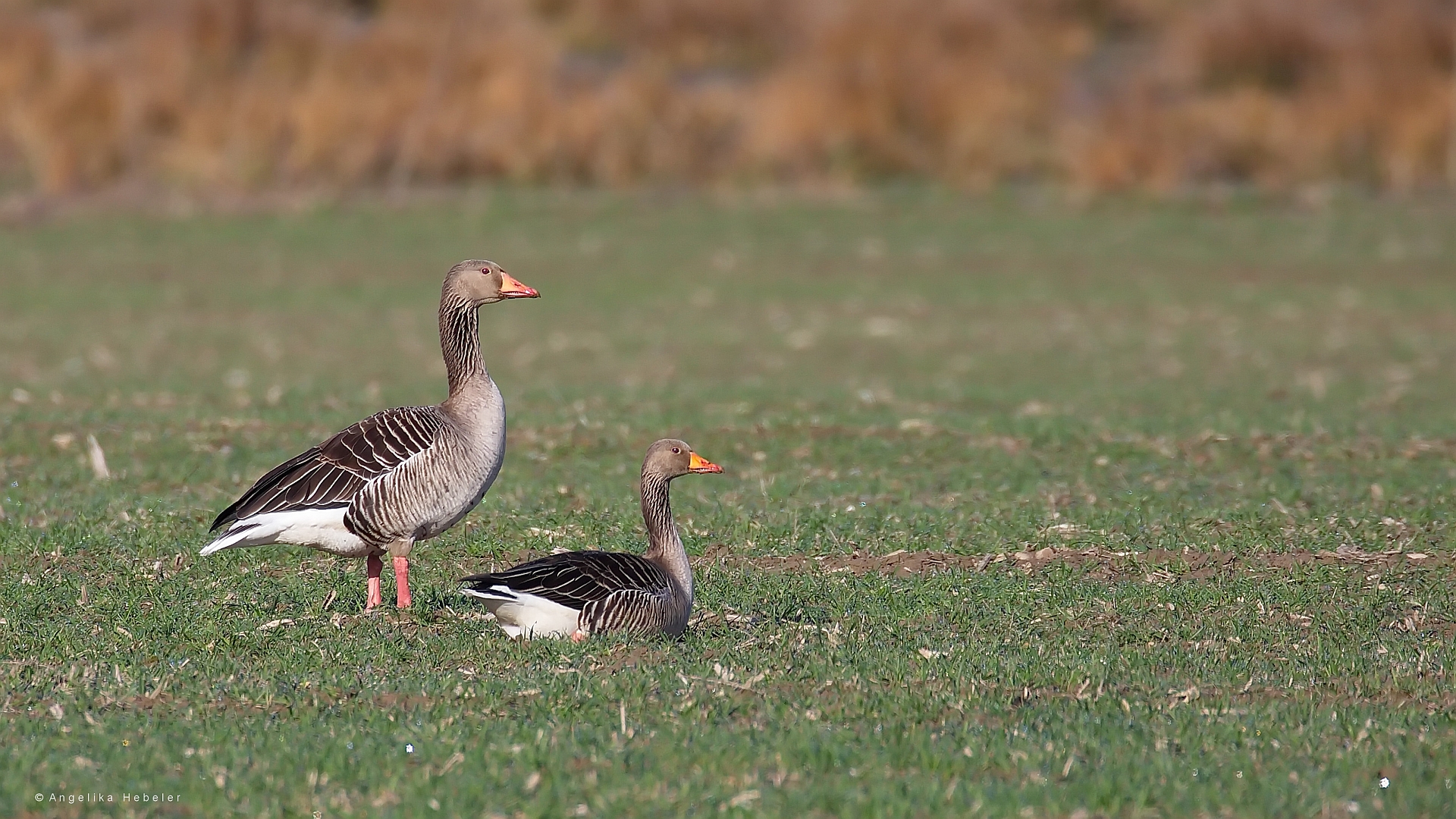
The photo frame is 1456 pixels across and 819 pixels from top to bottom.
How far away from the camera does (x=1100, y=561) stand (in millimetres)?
10422

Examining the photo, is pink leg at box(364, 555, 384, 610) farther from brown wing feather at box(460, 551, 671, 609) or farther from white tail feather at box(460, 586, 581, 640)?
brown wing feather at box(460, 551, 671, 609)

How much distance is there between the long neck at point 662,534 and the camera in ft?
28.9

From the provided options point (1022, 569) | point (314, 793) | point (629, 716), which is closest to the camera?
point (314, 793)

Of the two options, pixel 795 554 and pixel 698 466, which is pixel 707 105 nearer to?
pixel 795 554

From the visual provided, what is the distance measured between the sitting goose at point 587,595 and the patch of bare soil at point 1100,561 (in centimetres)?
172

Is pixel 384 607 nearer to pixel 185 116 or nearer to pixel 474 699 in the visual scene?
pixel 474 699

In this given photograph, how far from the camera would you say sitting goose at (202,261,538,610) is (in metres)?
9.02

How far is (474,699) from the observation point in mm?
7555

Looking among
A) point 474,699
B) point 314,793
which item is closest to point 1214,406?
point 474,699

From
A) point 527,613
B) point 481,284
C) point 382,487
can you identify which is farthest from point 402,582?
point 481,284

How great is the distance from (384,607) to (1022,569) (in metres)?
3.46

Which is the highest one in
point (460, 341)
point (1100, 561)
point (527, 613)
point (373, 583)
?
point (460, 341)

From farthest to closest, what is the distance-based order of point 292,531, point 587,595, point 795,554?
point 795,554, point 292,531, point 587,595

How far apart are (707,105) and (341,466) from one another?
81.9 ft
